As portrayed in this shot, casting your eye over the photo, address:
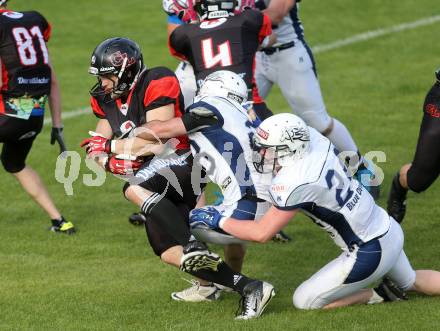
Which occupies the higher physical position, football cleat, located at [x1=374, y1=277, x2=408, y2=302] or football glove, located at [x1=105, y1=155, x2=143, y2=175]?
football glove, located at [x1=105, y1=155, x2=143, y2=175]

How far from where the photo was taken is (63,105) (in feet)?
41.3

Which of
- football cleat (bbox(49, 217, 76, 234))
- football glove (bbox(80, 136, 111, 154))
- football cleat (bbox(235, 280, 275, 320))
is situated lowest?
football cleat (bbox(49, 217, 76, 234))

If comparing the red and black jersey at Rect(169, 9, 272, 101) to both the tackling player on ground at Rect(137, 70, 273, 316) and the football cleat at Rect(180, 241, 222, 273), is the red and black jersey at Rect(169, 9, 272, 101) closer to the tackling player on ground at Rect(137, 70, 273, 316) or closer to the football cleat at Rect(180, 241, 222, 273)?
the tackling player on ground at Rect(137, 70, 273, 316)

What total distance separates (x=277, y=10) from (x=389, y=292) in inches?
123

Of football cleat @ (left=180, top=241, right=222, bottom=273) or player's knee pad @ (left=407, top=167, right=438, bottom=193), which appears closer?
football cleat @ (left=180, top=241, right=222, bottom=273)

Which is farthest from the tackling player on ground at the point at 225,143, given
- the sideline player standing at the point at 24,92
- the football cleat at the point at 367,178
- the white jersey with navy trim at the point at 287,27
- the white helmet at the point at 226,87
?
the white jersey with navy trim at the point at 287,27

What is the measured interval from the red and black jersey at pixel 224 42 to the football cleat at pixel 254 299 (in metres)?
2.06

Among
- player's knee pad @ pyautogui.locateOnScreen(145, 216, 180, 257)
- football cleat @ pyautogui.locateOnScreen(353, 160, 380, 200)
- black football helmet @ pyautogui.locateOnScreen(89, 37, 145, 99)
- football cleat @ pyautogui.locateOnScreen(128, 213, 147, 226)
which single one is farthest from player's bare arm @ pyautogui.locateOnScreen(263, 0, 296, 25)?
player's knee pad @ pyautogui.locateOnScreen(145, 216, 180, 257)

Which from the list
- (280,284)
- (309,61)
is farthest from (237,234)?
(309,61)

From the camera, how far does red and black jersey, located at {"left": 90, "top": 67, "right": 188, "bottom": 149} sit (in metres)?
6.72

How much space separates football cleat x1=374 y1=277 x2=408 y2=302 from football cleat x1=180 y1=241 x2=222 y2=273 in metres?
A: 1.09

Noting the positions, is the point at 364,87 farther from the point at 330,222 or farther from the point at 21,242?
the point at 330,222

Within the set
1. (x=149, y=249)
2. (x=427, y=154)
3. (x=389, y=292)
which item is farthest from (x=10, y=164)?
(x=389, y=292)

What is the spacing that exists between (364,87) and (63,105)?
12.6 ft
